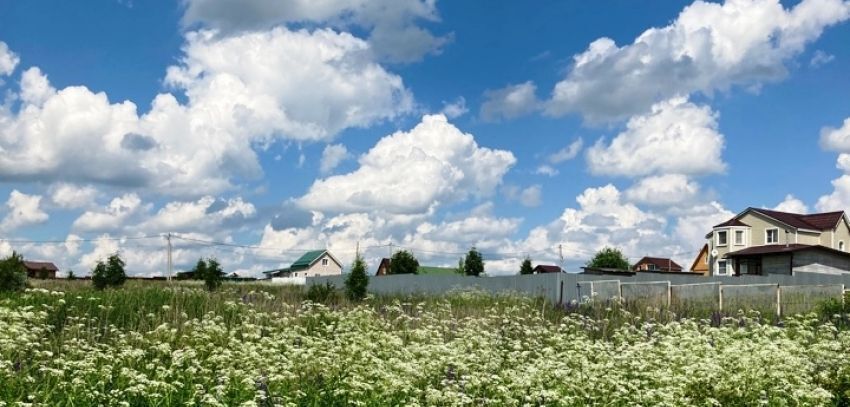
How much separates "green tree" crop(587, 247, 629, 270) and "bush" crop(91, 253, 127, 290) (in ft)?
156

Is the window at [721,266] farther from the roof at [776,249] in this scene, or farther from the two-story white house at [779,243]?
the roof at [776,249]

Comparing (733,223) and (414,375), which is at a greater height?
(733,223)

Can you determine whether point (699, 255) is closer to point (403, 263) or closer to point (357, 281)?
Answer: point (403, 263)

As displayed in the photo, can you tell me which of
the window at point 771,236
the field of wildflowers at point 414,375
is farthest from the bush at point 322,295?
the window at point 771,236

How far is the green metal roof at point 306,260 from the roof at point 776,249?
1695 inches

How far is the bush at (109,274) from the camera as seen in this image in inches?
1224

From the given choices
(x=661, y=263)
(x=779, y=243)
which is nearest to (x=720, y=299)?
(x=779, y=243)

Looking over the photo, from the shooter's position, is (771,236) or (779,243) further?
(771,236)

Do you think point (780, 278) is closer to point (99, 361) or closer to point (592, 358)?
point (592, 358)

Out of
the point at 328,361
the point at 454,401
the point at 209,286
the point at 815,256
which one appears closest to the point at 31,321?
the point at 328,361

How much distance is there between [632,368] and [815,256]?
46901mm

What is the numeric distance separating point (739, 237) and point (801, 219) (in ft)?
16.9

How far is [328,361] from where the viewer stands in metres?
9.26

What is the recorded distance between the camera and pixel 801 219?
55719 mm
